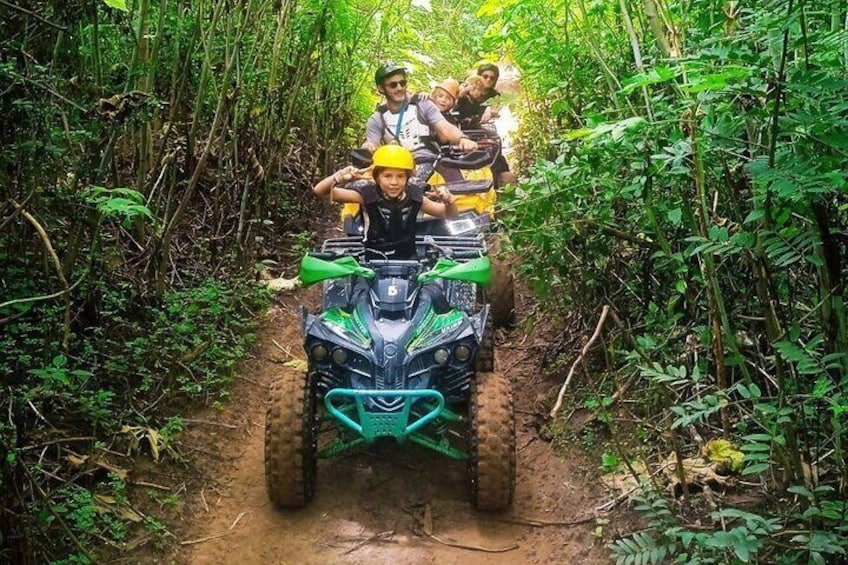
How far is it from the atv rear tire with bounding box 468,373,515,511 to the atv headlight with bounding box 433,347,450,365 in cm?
27

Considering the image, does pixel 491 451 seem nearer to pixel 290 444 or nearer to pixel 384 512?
pixel 384 512

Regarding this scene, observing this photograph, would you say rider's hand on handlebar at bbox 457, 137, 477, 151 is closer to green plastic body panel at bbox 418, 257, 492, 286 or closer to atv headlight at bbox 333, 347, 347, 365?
green plastic body panel at bbox 418, 257, 492, 286

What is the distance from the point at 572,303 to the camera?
5.63m

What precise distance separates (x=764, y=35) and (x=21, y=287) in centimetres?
368

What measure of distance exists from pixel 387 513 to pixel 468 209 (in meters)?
3.62

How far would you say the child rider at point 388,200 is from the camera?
213 inches

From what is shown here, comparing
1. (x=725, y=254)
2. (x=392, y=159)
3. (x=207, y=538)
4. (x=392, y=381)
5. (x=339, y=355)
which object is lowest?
(x=207, y=538)

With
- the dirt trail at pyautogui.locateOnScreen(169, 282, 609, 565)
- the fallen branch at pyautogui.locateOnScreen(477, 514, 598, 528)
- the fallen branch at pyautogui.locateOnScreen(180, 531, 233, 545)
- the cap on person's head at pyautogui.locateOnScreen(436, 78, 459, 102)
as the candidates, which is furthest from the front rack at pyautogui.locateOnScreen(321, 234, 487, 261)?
the cap on person's head at pyautogui.locateOnScreen(436, 78, 459, 102)

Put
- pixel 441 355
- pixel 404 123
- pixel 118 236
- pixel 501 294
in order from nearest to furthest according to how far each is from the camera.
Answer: pixel 441 355, pixel 118 236, pixel 501 294, pixel 404 123

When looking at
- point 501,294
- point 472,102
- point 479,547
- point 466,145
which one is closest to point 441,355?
point 479,547

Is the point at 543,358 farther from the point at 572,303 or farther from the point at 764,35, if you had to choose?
the point at 764,35

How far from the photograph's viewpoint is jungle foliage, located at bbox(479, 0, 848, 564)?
2646mm

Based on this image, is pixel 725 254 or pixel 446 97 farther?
pixel 446 97

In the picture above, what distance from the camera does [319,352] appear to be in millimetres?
4488
